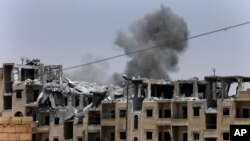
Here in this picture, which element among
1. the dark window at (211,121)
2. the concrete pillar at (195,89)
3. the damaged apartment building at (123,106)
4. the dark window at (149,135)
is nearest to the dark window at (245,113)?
the damaged apartment building at (123,106)

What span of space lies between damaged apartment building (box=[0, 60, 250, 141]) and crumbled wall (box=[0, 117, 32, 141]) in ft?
145

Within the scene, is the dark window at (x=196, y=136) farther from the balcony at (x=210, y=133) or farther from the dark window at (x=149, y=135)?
the dark window at (x=149, y=135)

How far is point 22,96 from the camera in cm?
7769

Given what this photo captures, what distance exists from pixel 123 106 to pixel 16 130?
50.7 meters

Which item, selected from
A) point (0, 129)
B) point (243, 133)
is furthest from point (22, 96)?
point (243, 133)

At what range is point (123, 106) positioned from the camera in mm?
71625

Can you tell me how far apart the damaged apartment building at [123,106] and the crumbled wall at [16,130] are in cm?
4410

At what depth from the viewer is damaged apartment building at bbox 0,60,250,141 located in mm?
67000

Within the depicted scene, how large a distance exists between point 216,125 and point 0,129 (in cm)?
4745

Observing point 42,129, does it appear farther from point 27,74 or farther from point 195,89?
point 195,89

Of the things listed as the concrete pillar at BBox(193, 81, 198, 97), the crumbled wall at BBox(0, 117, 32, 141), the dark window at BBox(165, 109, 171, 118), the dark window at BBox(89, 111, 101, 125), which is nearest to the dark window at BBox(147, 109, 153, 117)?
the dark window at BBox(165, 109, 171, 118)

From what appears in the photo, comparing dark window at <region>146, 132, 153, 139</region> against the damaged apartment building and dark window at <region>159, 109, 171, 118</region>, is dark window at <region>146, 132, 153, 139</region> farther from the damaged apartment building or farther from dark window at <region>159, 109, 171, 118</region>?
dark window at <region>159, 109, 171, 118</region>

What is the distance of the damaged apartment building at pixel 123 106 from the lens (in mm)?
67000

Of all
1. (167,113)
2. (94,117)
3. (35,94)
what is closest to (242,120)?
(167,113)
